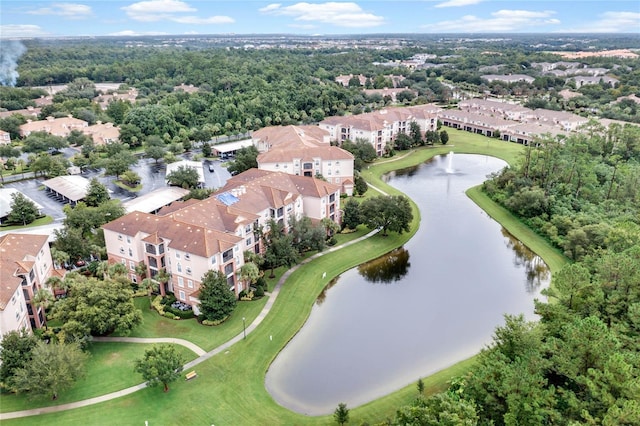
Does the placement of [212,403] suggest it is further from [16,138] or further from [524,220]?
[16,138]

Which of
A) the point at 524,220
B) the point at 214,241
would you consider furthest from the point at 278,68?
the point at 214,241

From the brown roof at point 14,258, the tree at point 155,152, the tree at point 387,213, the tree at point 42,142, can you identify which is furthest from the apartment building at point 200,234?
the tree at point 42,142

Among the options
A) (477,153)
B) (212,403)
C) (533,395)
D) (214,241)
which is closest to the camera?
(533,395)

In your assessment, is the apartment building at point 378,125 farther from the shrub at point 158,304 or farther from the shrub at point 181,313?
the shrub at point 181,313

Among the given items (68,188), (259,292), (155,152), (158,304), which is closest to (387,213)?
(259,292)

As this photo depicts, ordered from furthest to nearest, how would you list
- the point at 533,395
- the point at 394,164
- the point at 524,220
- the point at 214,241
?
1. the point at 394,164
2. the point at 524,220
3. the point at 214,241
4. the point at 533,395
